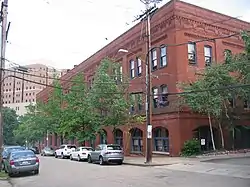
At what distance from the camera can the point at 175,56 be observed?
30125 mm

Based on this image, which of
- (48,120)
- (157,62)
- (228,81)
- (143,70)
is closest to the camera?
(228,81)

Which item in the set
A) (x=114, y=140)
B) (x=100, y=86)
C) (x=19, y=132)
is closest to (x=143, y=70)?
(x=100, y=86)

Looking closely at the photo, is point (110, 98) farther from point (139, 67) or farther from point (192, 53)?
point (192, 53)

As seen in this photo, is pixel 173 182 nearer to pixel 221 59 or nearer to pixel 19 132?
pixel 221 59

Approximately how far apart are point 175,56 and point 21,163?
1623cm

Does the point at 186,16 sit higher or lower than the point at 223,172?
higher

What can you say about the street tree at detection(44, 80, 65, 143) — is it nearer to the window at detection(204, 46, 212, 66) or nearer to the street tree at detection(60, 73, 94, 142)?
the street tree at detection(60, 73, 94, 142)

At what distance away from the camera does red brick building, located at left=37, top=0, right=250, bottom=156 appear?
2967cm

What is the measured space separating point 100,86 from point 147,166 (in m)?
9.75

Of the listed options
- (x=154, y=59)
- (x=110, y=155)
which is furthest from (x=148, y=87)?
(x=154, y=59)

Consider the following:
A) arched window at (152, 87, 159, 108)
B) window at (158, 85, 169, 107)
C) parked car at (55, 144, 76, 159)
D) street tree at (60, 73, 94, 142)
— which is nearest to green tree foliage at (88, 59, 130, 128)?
street tree at (60, 73, 94, 142)

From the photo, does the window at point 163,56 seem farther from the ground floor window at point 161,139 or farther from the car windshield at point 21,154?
the car windshield at point 21,154

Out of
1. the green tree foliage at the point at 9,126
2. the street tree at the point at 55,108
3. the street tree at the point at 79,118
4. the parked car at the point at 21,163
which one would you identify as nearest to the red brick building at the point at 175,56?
the street tree at the point at 79,118

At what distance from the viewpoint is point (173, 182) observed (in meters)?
14.8
